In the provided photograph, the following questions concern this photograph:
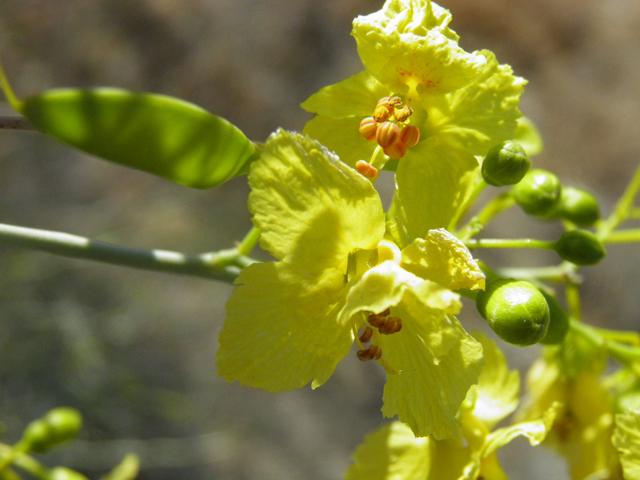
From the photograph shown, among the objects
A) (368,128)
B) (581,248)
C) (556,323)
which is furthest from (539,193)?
(368,128)

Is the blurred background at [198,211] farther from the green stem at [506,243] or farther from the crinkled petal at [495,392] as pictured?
the green stem at [506,243]

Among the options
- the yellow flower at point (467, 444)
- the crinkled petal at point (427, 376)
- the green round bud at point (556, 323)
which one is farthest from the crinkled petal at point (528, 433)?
the crinkled petal at point (427, 376)

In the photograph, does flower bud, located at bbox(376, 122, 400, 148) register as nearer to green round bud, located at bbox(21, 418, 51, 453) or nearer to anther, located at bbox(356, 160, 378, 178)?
anther, located at bbox(356, 160, 378, 178)

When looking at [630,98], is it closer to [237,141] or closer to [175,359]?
[175,359]

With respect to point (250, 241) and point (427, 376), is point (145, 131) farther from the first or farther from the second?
point (427, 376)

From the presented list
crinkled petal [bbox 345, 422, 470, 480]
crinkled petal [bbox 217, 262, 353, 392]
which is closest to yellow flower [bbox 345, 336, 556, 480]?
crinkled petal [bbox 345, 422, 470, 480]

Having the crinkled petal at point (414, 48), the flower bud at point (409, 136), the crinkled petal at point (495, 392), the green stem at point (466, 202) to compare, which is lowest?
the crinkled petal at point (495, 392)
